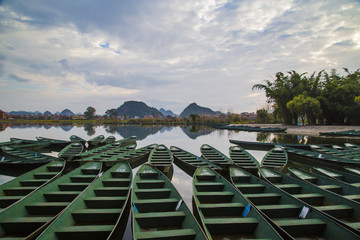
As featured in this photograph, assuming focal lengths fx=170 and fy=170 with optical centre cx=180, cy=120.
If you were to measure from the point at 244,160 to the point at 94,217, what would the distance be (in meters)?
9.06

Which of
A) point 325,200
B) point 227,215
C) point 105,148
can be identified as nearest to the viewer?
point 227,215

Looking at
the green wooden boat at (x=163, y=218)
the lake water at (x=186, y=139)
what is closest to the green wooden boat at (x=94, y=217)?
the green wooden boat at (x=163, y=218)

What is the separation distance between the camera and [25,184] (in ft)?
23.0

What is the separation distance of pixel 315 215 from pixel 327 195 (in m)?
1.84

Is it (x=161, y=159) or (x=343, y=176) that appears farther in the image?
(x=161, y=159)

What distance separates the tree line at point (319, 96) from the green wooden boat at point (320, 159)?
25235 mm

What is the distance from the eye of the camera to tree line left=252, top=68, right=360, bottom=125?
106ft

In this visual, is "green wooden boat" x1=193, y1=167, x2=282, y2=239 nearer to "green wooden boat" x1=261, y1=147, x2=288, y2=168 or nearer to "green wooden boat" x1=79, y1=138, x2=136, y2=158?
"green wooden boat" x1=261, y1=147, x2=288, y2=168

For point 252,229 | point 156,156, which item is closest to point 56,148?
point 156,156

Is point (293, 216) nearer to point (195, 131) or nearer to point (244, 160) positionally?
point (244, 160)

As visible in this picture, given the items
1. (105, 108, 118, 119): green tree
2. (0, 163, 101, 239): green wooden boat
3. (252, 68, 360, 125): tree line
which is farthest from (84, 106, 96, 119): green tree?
(0, 163, 101, 239): green wooden boat

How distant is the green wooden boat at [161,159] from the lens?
949 centimetres

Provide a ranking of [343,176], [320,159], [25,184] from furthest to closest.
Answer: [320,159] < [343,176] < [25,184]

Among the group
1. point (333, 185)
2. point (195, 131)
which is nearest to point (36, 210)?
point (333, 185)
